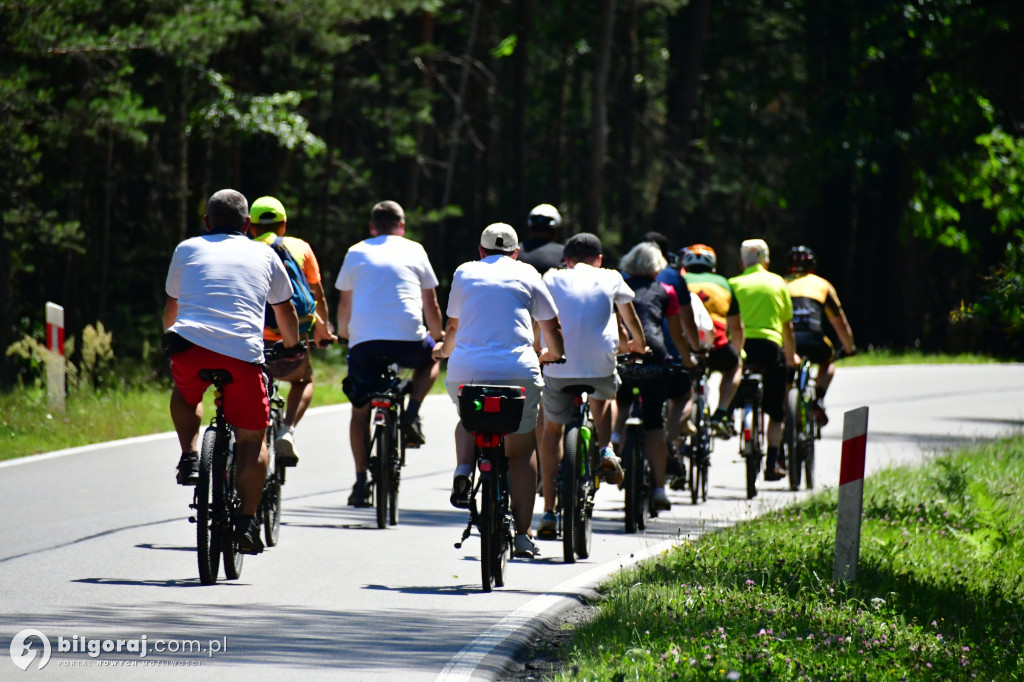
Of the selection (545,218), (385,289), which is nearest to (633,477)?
(545,218)

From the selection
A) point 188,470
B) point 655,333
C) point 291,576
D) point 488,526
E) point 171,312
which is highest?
point 171,312

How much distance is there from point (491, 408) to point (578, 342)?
59.2 inches

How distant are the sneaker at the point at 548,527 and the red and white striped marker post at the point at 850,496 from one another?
189 centimetres

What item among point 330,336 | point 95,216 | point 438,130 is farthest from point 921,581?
point 438,130

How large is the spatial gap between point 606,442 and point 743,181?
31.0m

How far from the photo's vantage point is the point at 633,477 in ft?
34.5

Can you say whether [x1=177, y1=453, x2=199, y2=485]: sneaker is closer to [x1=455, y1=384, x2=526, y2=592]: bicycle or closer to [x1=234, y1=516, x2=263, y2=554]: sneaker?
[x1=234, y1=516, x2=263, y2=554]: sneaker

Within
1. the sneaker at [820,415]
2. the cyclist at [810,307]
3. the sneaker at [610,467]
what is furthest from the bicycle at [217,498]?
the sneaker at [820,415]

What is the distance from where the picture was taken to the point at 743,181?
4069cm

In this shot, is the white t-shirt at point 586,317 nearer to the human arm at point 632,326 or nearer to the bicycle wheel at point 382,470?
the human arm at point 632,326

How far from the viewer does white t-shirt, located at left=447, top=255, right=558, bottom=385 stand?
8523 millimetres

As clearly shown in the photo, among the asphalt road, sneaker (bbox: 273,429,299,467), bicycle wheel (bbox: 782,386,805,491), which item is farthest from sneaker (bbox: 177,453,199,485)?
bicycle wheel (bbox: 782,386,805,491)

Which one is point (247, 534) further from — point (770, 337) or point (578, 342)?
point (770, 337)

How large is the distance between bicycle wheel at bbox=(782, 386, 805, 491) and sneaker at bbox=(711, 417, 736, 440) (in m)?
0.47
